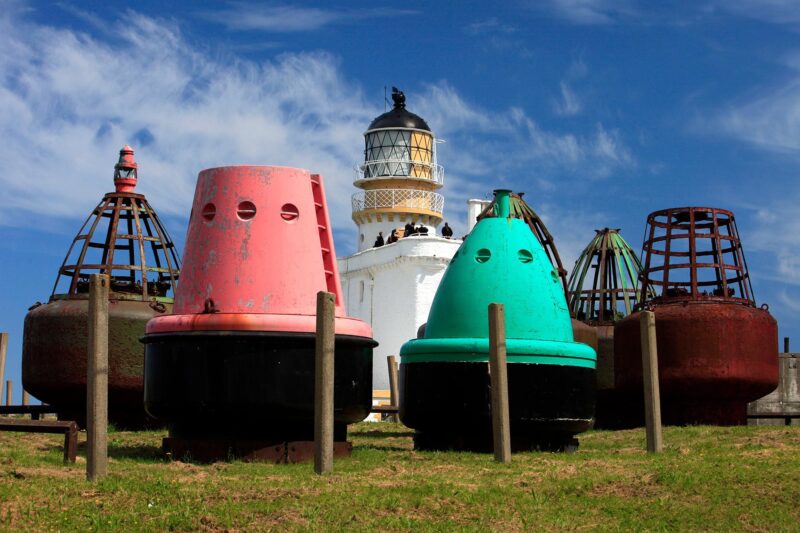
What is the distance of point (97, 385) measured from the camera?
14375 mm

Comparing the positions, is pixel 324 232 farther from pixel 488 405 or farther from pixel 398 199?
pixel 398 199

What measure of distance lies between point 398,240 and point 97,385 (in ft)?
109

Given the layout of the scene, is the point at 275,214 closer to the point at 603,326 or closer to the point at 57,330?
the point at 57,330

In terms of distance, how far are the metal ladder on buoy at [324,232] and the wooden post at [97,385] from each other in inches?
189

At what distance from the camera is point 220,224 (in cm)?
1792

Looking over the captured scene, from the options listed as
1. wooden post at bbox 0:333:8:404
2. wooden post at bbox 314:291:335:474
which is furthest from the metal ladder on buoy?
wooden post at bbox 0:333:8:404

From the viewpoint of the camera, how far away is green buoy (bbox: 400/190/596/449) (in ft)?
62.1

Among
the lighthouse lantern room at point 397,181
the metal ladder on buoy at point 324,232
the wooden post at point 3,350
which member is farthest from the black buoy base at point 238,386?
the lighthouse lantern room at point 397,181

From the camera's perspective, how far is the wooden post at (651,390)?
1877cm

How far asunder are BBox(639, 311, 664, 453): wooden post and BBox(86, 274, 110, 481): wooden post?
334 inches

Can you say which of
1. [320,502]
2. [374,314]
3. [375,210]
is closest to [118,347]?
[320,502]

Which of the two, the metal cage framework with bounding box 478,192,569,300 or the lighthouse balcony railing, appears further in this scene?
the lighthouse balcony railing

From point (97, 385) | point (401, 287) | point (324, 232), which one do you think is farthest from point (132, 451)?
point (401, 287)

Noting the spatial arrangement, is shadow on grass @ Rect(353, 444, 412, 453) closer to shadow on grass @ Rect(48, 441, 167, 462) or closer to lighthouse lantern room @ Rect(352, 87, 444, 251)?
shadow on grass @ Rect(48, 441, 167, 462)
